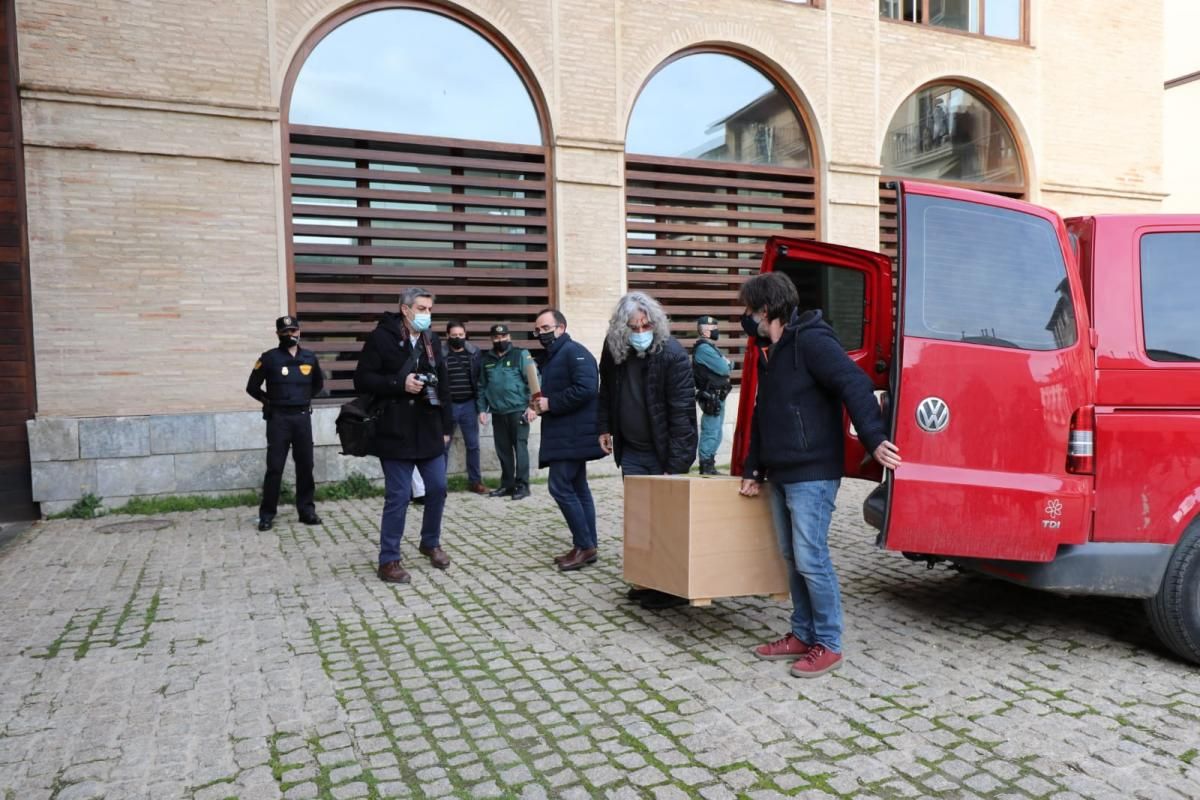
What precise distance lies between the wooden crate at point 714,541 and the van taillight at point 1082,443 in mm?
1390

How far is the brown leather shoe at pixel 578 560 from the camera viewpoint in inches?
234

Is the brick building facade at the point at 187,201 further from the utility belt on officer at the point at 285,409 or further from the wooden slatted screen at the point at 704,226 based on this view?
the utility belt on officer at the point at 285,409

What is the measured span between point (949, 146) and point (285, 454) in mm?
10869

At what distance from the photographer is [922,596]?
519 centimetres

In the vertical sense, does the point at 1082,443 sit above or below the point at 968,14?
below

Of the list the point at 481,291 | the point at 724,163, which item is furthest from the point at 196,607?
the point at 724,163

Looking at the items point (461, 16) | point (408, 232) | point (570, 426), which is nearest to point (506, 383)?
point (408, 232)

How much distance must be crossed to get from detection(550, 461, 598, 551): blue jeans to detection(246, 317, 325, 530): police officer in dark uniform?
10.1ft

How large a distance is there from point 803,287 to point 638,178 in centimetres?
631

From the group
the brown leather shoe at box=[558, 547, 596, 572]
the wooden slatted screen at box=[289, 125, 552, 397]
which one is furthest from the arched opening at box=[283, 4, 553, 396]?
the brown leather shoe at box=[558, 547, 596, 572]

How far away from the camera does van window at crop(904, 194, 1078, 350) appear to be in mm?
3877

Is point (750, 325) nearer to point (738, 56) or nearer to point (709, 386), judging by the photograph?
point (709, 386)

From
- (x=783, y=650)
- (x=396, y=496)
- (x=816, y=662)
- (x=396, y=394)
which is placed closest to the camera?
(x=816, y=662)

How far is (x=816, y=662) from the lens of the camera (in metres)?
3.93
